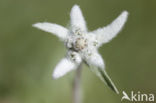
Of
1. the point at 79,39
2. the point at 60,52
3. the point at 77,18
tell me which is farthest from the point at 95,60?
the point at 60,52

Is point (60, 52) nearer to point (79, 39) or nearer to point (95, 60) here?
point (79, 39)

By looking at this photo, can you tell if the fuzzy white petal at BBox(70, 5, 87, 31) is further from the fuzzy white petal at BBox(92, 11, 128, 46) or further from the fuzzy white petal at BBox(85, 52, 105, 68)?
the fuzzy white petal at BBox(85, 52, 105, 68)

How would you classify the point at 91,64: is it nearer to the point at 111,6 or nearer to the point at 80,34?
the point at 80,34

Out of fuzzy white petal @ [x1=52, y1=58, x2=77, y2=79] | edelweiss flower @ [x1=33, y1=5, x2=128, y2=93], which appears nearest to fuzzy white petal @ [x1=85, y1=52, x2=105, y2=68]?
edelweiss flower @ [x1=33, y1=5, x2=128, y2=93]

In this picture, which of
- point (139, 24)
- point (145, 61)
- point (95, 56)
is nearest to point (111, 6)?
point (139, 24)

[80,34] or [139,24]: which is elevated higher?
[139,24]

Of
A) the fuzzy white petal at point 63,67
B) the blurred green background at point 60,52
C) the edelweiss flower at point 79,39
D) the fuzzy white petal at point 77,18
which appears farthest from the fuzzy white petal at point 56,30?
the blurred green background at point 60,52

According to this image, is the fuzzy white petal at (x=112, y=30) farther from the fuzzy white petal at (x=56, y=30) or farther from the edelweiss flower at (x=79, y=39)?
the fuzzy white petal at (x=56, y=30)
